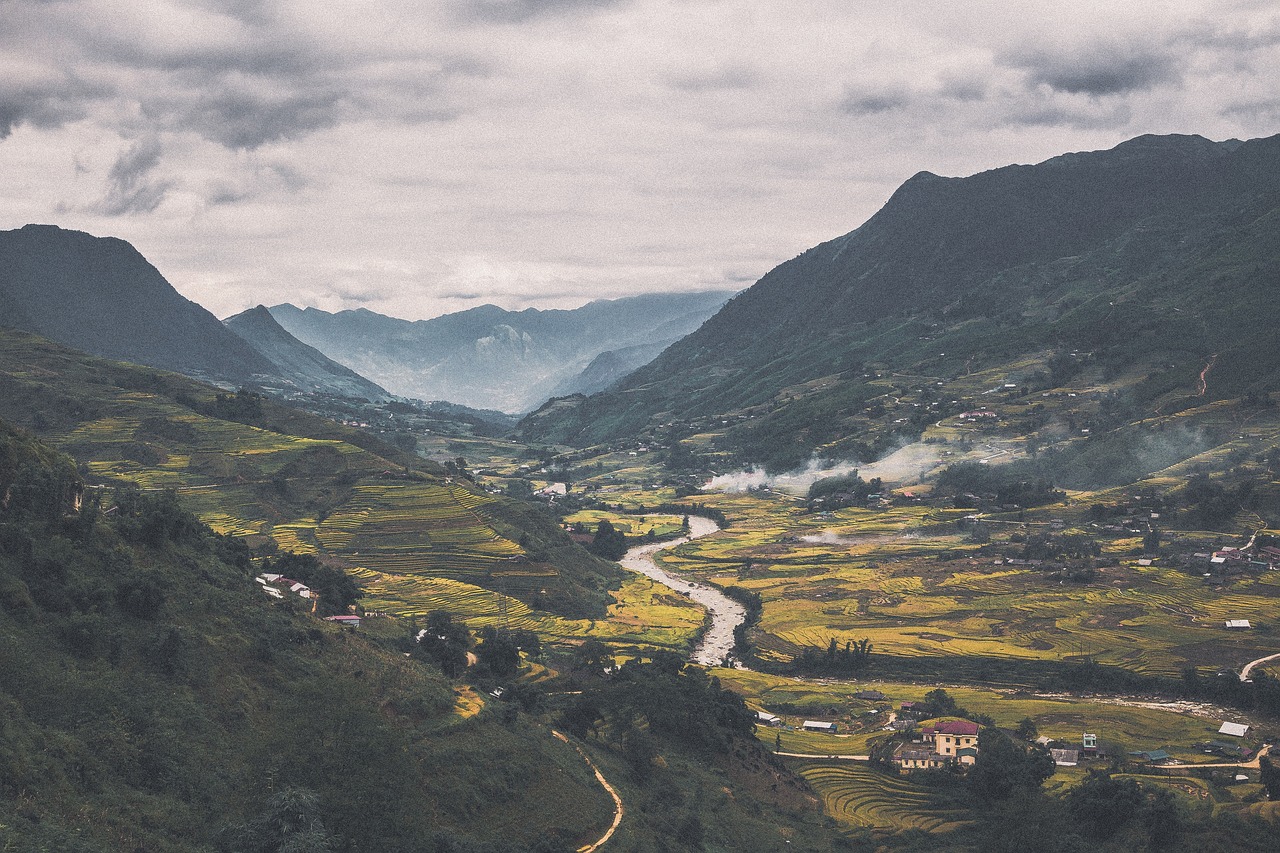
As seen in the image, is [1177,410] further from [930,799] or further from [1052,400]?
[930,799]

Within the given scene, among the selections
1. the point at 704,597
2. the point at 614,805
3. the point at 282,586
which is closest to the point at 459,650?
the point at 282,586

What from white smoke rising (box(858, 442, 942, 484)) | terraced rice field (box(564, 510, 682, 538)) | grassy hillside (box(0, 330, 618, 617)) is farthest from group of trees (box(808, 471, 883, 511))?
grassy hillside (box(0, 330, 618, 617))

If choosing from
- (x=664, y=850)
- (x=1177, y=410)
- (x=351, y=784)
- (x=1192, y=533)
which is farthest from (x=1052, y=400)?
(x=351, y=784)

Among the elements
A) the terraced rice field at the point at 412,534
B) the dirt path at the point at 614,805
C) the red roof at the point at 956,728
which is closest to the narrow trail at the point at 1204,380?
the terraced rice field at the point at 412,534

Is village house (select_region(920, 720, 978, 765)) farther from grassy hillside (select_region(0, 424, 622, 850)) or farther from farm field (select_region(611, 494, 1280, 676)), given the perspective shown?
grassy hillside (select_region(0, 424, 622, 850))

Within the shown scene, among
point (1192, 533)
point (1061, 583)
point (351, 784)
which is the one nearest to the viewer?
point (351, 784)
